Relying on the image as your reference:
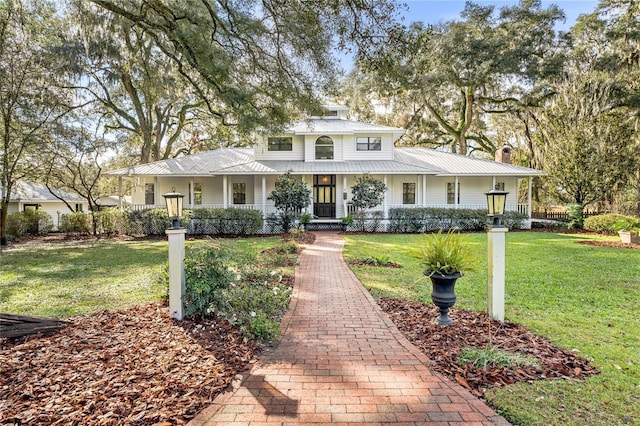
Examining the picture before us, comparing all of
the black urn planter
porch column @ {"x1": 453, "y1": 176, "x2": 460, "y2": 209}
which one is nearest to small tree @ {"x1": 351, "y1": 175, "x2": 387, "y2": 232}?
porch column @ {"x1": 453, "y1": 176, "x2": 460, "y2": 209}

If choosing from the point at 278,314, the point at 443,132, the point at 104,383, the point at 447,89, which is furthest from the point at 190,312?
the point at 443,132

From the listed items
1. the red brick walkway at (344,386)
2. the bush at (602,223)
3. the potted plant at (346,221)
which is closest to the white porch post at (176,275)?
the red brick walkway at (344,386)

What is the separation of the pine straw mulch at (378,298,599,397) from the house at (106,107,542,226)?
13144 millimetres

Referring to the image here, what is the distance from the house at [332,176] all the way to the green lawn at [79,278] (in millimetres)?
6950

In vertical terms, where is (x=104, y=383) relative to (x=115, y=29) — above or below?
below

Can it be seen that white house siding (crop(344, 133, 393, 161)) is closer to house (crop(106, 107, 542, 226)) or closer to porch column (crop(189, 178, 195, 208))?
house (crop(106, 107, 542, 226))

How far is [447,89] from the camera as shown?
25.2 m

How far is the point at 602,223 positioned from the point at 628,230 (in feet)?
10.7

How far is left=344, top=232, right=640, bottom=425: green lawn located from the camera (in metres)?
2.68

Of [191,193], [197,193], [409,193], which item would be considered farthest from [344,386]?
[197,193]

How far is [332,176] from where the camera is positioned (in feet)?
62.0

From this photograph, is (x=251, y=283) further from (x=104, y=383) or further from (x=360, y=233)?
(x=360, y=233)

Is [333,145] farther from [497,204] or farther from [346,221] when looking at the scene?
[497,204]

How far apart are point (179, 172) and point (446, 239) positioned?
1614 cm
